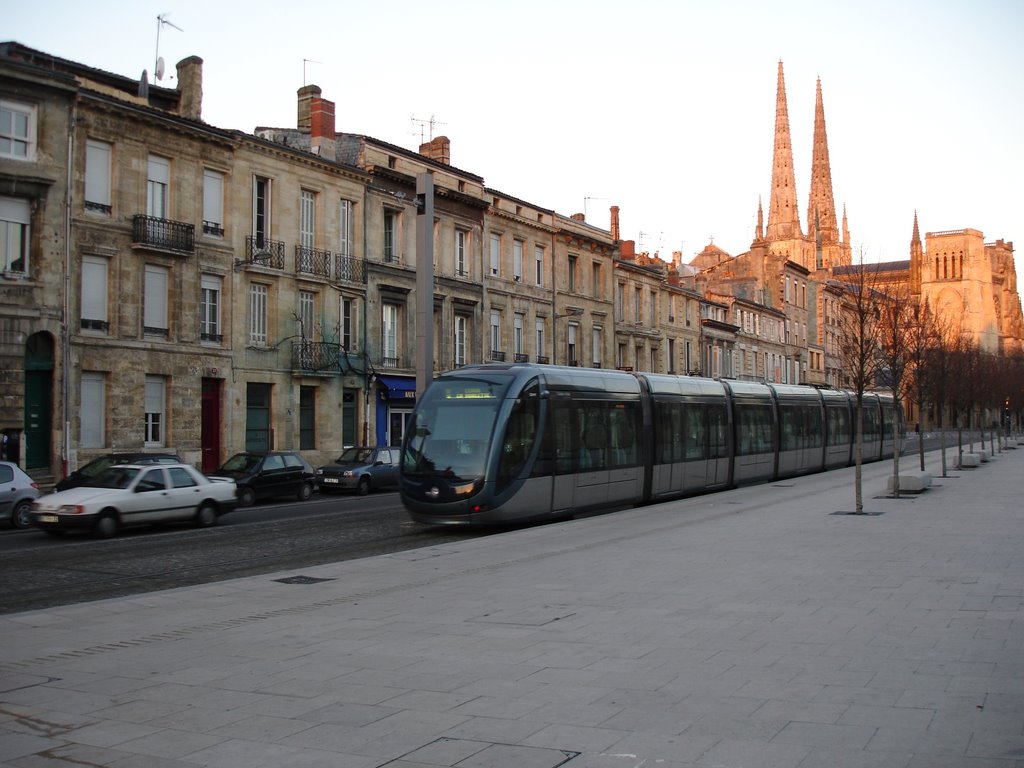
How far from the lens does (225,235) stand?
1304 inches

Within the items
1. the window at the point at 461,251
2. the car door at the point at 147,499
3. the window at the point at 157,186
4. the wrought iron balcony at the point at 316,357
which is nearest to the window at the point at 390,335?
the wrought iron balcony at the point at 316,357

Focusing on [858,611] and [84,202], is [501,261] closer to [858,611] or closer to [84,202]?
[84,202]

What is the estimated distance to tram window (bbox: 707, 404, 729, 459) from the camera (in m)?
26.8

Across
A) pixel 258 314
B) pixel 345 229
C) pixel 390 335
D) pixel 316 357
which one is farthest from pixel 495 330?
pixel 258 314

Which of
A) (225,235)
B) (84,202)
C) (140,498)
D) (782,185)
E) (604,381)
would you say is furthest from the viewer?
(782,185)

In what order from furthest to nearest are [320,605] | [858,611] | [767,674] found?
[320,605] < [858,611] < [767,674]

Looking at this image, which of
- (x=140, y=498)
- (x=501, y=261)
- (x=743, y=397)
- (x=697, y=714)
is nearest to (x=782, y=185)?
(x=501, y=261)

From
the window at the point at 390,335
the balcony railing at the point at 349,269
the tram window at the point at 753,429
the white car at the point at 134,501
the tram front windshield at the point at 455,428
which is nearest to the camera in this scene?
the tram front windshield at the point at 455,428

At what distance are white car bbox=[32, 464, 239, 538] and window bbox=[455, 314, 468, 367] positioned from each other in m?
22.9

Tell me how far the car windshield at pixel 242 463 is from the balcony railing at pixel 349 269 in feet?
36.1

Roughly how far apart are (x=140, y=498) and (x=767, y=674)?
14.9m

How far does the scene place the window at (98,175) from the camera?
2880 cm

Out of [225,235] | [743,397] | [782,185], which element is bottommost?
[743,397]

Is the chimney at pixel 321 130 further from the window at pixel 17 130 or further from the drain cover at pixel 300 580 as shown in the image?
the drain cover at pixel 300 580
